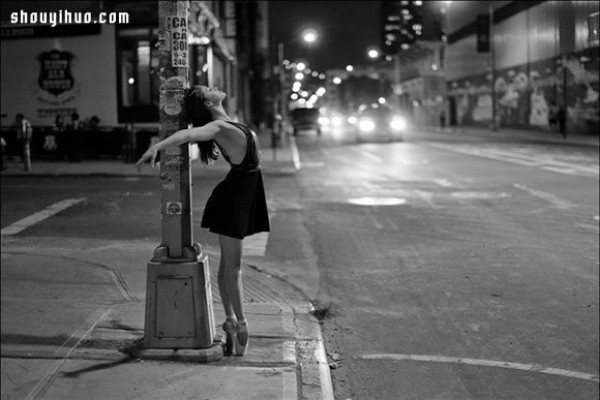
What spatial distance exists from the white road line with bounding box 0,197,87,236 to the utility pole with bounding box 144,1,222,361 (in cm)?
718

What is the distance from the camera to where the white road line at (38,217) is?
12.6 meters

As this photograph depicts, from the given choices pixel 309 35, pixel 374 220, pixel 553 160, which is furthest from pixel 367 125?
pixel 374 220

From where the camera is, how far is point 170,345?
5836mm

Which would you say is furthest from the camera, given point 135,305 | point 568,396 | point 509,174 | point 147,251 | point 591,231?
point 509,174

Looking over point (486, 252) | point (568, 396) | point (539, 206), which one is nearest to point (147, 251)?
point (486, 252)

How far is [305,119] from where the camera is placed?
5678cm

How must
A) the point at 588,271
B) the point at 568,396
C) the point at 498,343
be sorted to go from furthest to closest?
the point at 588,271, the point at 498,343, the point at 568,396

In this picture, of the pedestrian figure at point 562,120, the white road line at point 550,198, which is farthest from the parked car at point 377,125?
the white road line at point 550,198

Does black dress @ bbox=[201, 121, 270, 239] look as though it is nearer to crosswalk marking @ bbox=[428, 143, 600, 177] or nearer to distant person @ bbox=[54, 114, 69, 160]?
crosswalk marking @ bbox=[428, 143, 600, 177]

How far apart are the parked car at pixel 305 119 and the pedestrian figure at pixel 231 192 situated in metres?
50.2

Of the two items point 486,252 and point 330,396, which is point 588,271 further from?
point 330,396

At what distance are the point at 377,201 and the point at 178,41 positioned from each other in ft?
36.1

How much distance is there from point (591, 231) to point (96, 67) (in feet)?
67.2

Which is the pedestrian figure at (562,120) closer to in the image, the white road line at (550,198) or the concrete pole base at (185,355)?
the white road line at (550,198)
